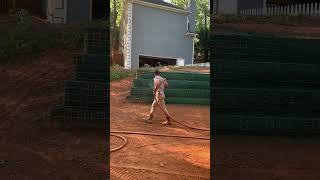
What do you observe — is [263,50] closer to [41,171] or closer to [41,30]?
[41,30]

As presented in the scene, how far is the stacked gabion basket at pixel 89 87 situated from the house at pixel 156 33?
70 centimetres

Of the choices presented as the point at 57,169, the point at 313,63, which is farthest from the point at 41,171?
the point at 313,63

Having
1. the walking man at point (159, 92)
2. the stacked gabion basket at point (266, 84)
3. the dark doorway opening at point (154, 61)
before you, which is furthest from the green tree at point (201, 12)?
the walking man at point (159, 92)

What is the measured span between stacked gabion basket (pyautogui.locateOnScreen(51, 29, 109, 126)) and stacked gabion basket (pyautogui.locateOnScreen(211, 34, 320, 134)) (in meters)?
2.08

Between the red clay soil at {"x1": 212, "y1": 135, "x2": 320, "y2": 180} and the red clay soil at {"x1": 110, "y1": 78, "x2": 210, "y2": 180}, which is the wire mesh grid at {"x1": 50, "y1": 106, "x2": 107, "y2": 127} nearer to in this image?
the red clay soil at {"x1": 110, "y1": 78, "x2": 210, "y2": 180}

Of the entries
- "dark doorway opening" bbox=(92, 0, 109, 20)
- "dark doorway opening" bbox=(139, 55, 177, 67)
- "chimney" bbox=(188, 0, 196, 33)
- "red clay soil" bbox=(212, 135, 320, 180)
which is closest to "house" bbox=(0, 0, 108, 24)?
"dark doorway opening" bbox=(92, 0, 109, 20)

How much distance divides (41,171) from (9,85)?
10.2 feet

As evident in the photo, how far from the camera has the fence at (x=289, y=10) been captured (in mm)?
10844

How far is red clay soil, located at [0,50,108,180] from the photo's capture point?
278 inches

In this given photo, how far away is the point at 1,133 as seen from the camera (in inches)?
323

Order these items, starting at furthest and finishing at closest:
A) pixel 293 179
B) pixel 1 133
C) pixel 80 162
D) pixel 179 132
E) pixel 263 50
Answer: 1. pixel 263 50
2. pixel 179 132
3. pixel 1 133
4. pixel 80 162
5. pixel 293 179

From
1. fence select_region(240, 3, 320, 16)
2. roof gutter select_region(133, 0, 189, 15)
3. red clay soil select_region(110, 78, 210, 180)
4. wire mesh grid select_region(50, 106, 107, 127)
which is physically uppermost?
fence select_region(240, 3, 320, 16)

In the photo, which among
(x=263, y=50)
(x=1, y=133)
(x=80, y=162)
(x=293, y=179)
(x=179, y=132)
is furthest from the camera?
(x=263, y=50)

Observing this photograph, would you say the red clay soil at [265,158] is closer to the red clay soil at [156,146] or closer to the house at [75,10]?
the red clay soil at [156,146]
